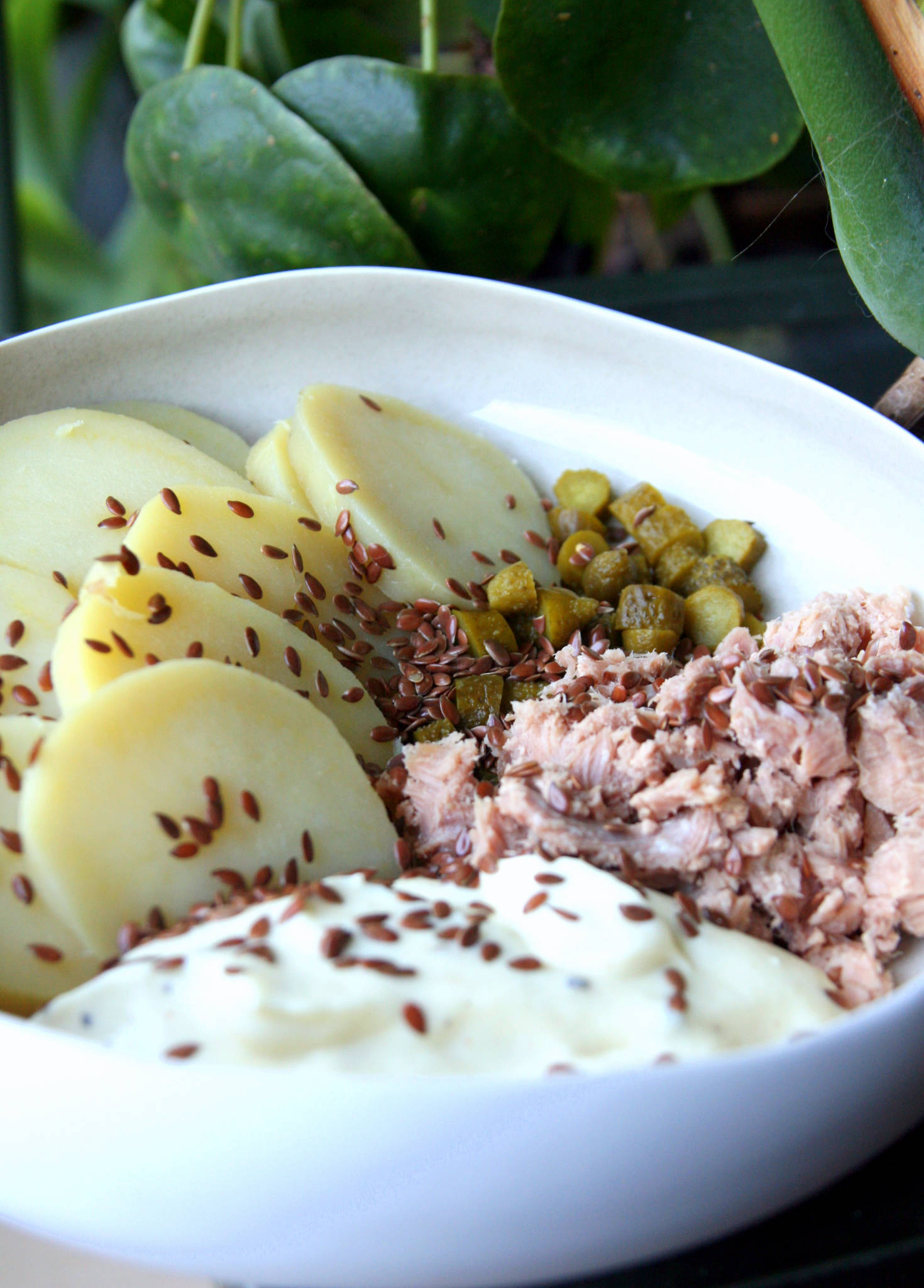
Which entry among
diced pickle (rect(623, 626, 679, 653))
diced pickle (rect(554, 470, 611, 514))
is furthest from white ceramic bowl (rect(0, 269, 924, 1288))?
diced pickle (rect(554, 470, 611, 514))

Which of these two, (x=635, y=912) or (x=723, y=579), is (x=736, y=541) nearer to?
(x=723, y=579)

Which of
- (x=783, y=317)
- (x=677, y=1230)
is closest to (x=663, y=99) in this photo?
(x=783, y=317)

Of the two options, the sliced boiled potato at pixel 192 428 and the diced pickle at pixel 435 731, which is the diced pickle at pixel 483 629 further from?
the sliced boiled potato at pixel 192 428

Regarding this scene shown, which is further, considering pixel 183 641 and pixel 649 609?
pixel 649 609

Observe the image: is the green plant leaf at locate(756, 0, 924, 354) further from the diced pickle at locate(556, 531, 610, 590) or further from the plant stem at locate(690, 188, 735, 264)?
the plant stem at locate(690, 188, 735, 264)

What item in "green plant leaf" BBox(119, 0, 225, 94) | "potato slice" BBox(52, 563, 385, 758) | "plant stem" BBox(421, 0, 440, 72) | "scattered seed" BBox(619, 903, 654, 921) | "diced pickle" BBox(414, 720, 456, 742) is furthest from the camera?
"green plant leaf" BBox(119, 0, 225, 94)

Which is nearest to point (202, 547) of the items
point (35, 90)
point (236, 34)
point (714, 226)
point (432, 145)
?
point (432, 145)

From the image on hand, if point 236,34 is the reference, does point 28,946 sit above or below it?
below
